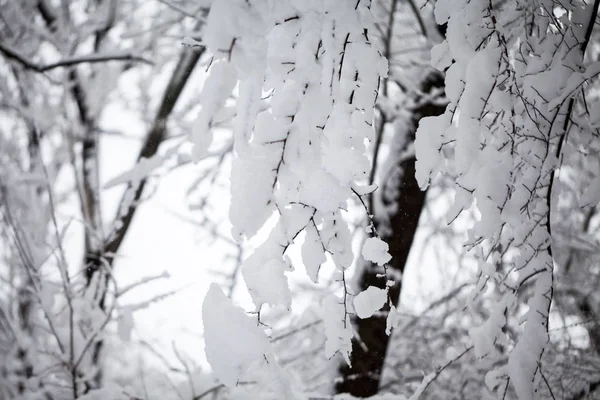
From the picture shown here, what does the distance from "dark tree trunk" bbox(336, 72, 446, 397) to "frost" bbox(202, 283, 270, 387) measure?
141 centimetres

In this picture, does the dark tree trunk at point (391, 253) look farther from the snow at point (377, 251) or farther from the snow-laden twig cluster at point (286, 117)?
the snow-laden twig cluster at point (286, 117)

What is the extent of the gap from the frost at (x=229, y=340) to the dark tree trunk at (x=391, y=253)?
4.62 ft

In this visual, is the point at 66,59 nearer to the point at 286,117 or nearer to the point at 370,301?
the point at 286,117

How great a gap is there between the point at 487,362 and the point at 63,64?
3210 millimetres

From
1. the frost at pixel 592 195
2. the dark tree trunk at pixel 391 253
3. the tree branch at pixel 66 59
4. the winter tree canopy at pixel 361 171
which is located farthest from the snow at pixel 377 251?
the tree branch at pixel 66 59

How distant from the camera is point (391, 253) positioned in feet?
7.29

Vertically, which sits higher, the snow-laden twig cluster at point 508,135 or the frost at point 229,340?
the snow-laden twig cluster at point 508,135

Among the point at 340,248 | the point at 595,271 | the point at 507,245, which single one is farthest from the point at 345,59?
the point at 595,271

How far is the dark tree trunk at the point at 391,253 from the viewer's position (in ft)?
6.82

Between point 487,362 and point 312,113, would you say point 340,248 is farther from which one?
point 487,362

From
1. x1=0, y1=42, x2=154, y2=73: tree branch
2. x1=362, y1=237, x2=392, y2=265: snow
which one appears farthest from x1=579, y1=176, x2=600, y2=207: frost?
x1=0, y1=42, x2=154, y2=73: tree branch

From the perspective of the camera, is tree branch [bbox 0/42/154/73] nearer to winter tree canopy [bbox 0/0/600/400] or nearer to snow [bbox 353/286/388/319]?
winter tree canopy [bbox 0/0/600/400]

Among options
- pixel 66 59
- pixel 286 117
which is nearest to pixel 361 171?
pixel 286 117

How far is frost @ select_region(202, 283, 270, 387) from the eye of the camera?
2.14ft
